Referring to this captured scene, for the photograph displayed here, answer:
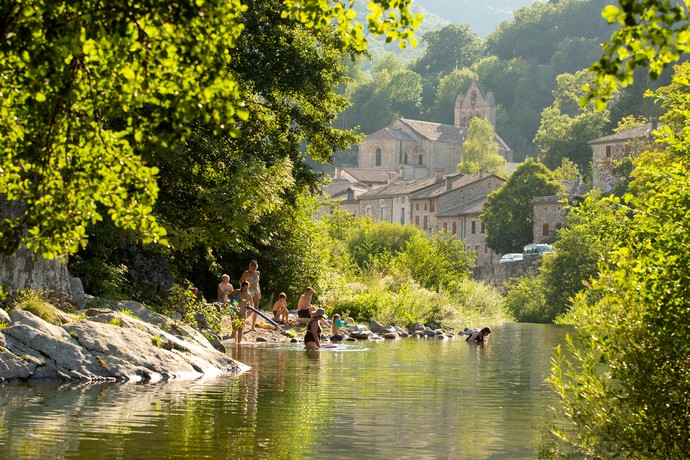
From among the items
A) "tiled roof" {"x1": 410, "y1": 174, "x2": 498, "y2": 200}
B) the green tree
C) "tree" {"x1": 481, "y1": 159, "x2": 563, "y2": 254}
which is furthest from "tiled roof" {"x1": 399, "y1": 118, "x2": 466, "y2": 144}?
"tree" {"x1": 481, "y1": 159, "x2": 563, "y2": 254}

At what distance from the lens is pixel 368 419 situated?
16.6 meters

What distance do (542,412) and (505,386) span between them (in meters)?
4.60

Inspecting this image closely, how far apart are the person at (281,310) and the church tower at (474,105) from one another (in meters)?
153

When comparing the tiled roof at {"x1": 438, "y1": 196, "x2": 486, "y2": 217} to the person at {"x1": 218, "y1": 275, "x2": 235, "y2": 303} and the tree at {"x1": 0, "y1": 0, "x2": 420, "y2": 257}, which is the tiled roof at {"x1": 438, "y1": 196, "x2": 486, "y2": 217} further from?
the tree at {"x1": 0, "y1": 0, "x2": 420, "y2": 257}

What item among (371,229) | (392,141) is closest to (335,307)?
(371,229)

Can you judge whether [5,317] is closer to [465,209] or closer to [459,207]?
[465,209]

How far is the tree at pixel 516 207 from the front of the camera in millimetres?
103938

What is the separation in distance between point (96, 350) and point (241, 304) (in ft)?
38.3

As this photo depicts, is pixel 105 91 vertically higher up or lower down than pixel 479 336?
higher up

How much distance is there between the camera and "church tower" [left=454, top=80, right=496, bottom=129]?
190 m

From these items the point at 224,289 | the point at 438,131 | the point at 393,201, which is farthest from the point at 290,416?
the point at 438,131

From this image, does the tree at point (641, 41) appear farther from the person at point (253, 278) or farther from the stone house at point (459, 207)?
the stone house at point (459, 207)

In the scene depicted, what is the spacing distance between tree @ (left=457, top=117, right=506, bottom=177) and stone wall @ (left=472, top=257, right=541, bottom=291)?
64.8m

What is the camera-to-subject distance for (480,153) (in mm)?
155375
